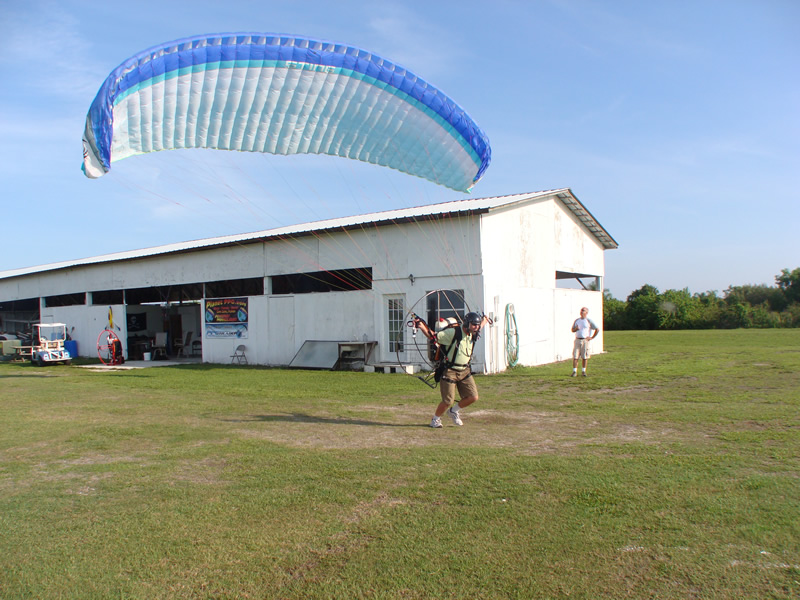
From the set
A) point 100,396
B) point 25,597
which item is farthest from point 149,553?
point 100,396

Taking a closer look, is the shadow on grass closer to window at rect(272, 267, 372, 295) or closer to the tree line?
window at rect(272, 267, 372, 295)

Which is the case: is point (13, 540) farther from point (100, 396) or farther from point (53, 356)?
point (53, 356)

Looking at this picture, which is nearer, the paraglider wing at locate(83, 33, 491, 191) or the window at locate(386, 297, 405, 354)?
the paraglider wing at locate(83, 33, 491, 191)

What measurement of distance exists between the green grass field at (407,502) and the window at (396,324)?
6881 millimetres

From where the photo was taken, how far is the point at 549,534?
3.98m

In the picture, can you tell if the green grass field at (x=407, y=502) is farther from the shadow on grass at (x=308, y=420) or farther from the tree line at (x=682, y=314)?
the tree line at (x=682, y=314)

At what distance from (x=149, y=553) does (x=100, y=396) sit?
9529 mm

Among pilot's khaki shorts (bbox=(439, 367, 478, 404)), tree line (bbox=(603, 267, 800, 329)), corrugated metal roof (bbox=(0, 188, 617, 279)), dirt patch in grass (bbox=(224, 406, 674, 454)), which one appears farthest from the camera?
tree line (bbox=(603, 267, 800, 329))

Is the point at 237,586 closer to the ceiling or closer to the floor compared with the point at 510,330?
closer to the floor

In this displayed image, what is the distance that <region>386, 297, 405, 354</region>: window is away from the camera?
16.5m

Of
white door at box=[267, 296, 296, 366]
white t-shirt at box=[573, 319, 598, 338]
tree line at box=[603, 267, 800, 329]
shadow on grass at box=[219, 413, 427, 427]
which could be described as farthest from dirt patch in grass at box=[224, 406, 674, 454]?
tree line at box=[603, 267, 800, 329]

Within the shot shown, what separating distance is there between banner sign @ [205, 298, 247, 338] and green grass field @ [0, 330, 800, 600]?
35.5ft

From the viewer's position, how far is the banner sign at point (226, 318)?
20453mm

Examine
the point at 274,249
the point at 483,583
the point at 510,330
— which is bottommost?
the point at 483,583
